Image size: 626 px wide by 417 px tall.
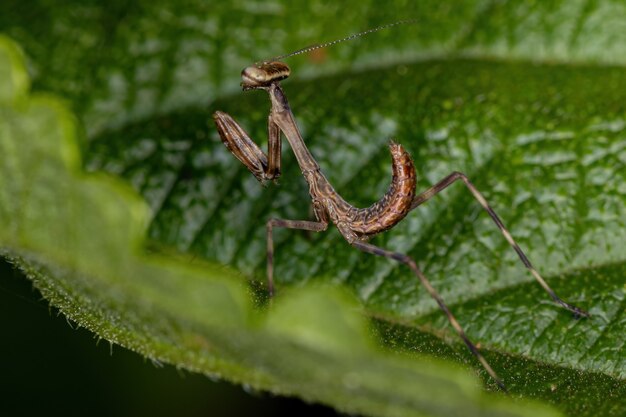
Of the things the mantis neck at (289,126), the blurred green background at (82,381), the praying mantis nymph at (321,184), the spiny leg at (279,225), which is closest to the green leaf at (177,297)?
the spiny leg at (279,225)

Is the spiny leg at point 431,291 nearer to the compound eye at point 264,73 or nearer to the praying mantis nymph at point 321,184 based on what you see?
the praying mantis nymph at point 321,184

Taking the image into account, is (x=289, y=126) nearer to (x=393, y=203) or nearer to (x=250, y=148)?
(x=250, y=148)

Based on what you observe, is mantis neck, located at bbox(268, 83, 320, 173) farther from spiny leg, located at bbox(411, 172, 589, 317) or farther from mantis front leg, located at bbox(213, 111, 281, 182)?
spiny leg, located at bbox(411, 172, 589, 317)

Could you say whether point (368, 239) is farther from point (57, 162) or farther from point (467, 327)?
point (57, 162)

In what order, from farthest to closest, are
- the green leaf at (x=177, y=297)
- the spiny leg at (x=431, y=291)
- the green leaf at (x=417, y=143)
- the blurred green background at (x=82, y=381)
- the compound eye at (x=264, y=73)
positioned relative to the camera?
the blurred green background at (x=82, y=381)
the compound eye at (x=264, y=73)
the green leaf at (x=417, y=143)
the spiny leg at (x=431, y=291)
the green leaf at (x=177, y=297)

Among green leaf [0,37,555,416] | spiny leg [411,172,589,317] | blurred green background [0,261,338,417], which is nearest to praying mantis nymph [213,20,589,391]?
spiny leg [411,172,589,317]

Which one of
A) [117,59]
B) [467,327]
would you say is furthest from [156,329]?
[117,59]

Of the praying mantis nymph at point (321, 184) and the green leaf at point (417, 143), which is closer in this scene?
the green leaf at point (417, 143)
